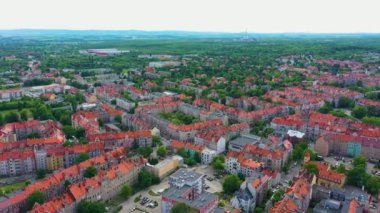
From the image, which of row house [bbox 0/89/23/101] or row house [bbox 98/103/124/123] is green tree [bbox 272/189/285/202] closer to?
row house [bbox 98/103/124/123]

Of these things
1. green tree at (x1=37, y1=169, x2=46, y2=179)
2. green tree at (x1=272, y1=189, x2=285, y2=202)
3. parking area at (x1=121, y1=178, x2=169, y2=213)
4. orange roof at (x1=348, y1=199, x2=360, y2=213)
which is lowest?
parking area at (x1=121, y1=178, x2=169, y2=213)

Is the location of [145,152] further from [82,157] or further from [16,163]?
[16,163]

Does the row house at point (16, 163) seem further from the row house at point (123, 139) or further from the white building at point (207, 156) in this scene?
the white building at point (207, 156)

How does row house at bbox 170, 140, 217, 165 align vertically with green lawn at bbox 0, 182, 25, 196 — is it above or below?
above

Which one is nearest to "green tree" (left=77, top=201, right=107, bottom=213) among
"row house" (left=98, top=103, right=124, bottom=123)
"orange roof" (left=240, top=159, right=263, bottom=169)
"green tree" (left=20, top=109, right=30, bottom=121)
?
"orange roof" (left=240, top=159, right=263, bottom=169)

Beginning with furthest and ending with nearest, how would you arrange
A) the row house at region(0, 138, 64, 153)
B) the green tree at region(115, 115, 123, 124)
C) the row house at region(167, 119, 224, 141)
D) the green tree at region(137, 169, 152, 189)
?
the green tree at region(115, 115, 123, 124) < the row house at region(167, 119, 224, 141) < the row house at region(0, 138, 64, 153) < the green tree at region(137, 169, 152, 189)

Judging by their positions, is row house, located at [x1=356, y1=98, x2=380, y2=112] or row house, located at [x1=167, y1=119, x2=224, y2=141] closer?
row house, located at [x1=167, y1=119, x2=224, y2=141]
